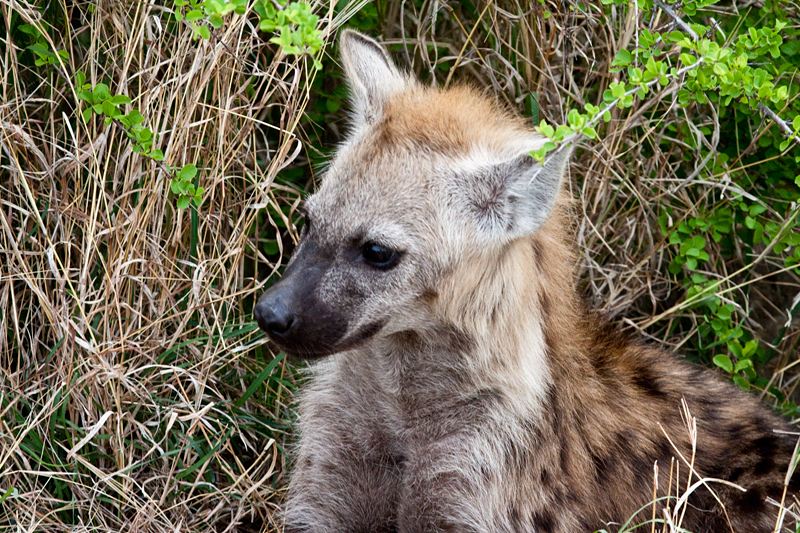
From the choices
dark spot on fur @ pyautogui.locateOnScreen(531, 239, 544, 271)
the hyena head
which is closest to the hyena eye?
the hyena head

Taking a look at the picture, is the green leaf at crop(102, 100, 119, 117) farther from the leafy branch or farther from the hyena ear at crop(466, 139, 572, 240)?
the hyena ear at crop(466, 139, 572, 240)

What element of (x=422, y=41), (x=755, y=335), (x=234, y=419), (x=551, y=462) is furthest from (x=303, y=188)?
(x=755, y=335)

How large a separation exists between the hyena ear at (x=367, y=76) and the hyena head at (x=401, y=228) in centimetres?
23

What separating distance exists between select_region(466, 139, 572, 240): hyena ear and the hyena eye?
258mm

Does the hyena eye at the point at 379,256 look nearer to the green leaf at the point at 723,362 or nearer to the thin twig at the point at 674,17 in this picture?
the thin twig at the point at 674,17

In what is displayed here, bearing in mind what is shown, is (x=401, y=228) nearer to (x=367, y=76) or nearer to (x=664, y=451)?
(x=367, y=76)

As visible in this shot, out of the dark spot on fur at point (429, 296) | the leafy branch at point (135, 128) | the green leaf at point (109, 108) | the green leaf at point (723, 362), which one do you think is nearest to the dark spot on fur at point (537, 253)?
the dark spot on fur at point (429, 296)

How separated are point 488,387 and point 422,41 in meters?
1.62

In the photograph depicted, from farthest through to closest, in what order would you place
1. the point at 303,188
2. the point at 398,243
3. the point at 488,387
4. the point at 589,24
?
the point at 303,188, the point at 589,24, the point at 488,387, the point at 398,243

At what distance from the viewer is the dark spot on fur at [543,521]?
9.03 feet

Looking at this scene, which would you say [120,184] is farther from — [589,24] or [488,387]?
[589,24]

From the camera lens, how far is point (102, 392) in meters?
3.21

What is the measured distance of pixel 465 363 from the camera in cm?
274

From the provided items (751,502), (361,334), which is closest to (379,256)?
(361,334)
